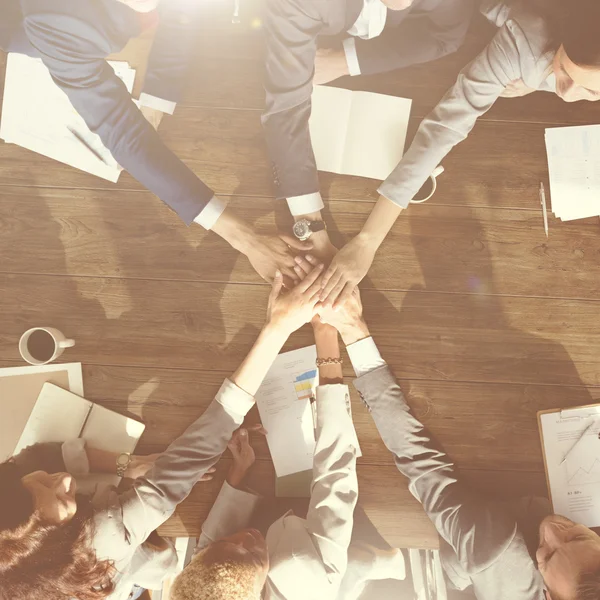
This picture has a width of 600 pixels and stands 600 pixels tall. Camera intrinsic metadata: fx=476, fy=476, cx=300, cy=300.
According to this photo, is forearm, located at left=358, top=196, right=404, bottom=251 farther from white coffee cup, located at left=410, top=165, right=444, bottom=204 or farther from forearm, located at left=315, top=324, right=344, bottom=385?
forearm, located at left=315, top=324, right=344, bottom=385

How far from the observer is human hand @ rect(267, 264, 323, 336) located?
5.43ft

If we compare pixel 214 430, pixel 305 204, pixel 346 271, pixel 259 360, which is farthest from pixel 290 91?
pixel 214 430

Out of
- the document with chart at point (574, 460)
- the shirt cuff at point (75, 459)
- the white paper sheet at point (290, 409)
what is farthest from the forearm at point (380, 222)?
the shirt cuff at point (75, 459)

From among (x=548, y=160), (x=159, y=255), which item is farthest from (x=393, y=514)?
(x=548, y=160)

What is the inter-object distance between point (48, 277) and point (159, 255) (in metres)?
0.43

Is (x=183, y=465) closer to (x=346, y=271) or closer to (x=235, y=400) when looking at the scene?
(x=235, y=400)

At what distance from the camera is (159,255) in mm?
1779

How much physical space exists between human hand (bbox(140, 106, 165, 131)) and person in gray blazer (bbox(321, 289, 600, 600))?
0.96 m

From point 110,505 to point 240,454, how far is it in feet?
1.45

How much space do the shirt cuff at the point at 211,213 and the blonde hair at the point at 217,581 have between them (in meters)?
1.07

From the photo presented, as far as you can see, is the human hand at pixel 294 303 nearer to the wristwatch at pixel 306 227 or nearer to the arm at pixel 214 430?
the arm at pixel 214 430

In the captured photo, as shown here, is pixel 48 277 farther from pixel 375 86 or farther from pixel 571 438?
pixel 571 438

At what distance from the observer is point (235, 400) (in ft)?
5.23

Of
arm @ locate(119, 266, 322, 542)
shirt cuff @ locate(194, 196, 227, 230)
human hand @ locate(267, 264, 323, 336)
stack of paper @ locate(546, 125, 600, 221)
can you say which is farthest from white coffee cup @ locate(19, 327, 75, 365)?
stack of paper @ locate(546, 125, 600, 221)
